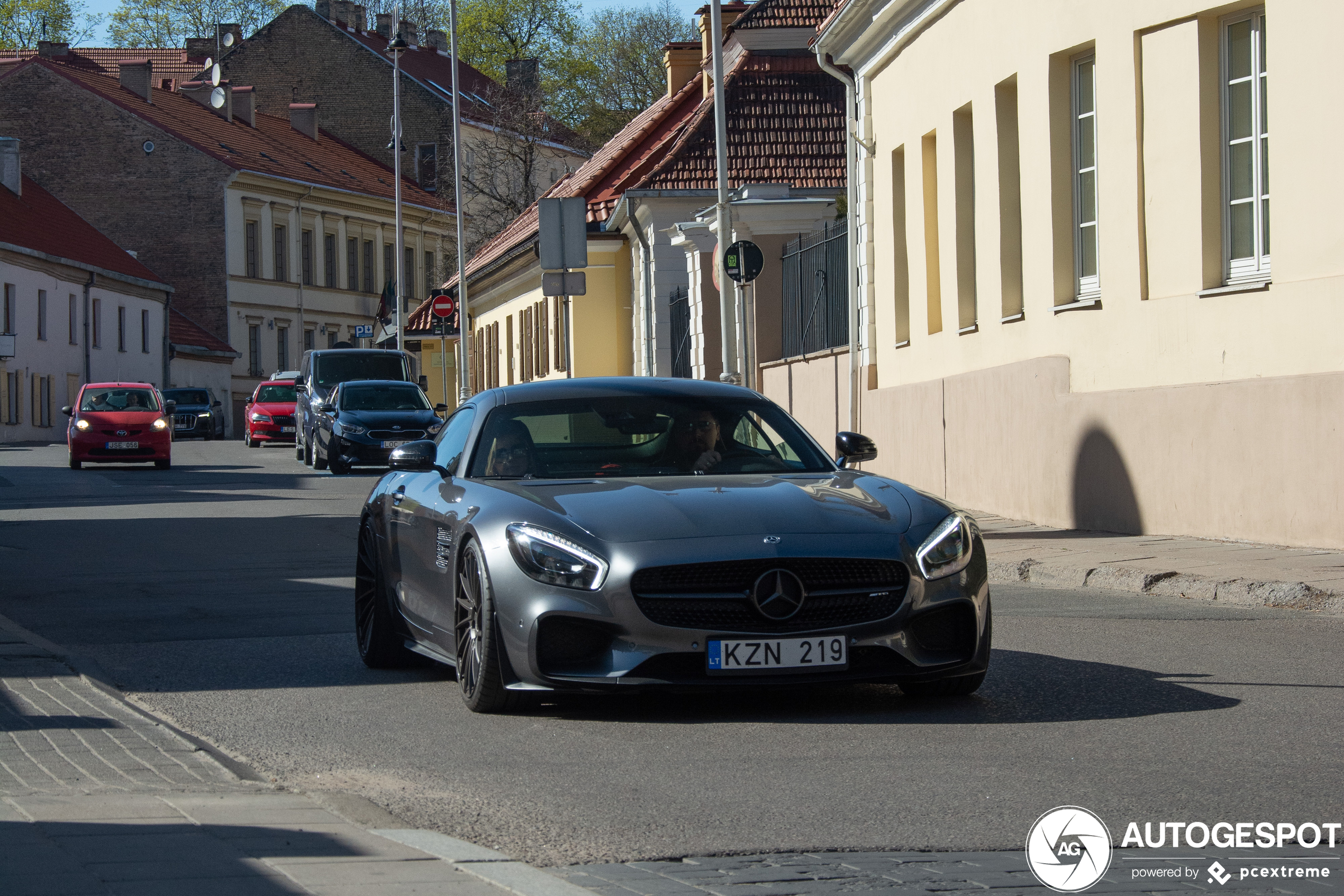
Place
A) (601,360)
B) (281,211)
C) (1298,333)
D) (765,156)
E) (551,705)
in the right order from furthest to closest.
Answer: (281,211) < (601,360) < (765,156) < (1298,333) < (551,705)

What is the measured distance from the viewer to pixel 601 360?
1599 inches

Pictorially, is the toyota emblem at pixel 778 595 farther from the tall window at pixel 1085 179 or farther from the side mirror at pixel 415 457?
the tall window at pixel 1085 179

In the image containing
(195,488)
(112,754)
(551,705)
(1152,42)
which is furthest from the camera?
(195,488)

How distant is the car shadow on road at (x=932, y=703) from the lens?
24.2 feet

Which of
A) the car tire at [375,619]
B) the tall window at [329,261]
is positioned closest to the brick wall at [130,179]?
the tall window at [329,261]

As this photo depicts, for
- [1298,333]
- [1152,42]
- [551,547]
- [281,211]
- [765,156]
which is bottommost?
[551,547]

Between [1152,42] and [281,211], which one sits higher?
[281,211]

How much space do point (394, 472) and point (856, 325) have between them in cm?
1478

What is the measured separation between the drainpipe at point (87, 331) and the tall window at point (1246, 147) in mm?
58227

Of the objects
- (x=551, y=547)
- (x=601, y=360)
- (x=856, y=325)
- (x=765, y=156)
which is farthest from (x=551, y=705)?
(x=601, y=360)

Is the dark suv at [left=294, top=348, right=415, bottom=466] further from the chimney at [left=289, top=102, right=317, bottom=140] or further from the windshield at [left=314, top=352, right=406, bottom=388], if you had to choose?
the chimney at [left=289, top=102, right=317, bottom=140]

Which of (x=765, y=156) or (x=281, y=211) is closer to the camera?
(x=765, y=156)

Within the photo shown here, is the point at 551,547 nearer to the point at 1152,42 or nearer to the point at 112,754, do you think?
the point at 112,754

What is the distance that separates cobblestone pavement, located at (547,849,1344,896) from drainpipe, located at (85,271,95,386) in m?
65.5
